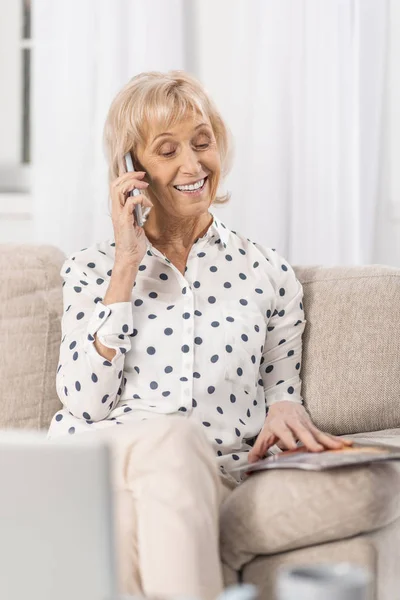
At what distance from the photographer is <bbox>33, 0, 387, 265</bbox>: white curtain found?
2.49 m

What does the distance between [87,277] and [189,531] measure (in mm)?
772

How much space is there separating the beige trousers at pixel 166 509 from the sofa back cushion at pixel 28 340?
1.87ft

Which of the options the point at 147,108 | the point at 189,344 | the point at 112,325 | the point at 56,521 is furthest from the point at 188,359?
the point at 56,521

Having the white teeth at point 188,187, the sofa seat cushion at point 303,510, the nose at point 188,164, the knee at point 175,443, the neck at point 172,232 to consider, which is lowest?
the sofa seat cushion at point 303,510

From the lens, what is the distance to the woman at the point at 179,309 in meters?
1.79

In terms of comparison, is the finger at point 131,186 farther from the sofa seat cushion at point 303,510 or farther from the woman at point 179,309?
the sofa seat cushion at point 303,510

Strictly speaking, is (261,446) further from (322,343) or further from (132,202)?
(132,202)

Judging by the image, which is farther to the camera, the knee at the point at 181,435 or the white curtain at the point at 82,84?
the white curtain at the point at 82,84

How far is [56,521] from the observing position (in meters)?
0.96

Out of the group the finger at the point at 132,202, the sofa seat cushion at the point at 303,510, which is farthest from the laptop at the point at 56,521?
the finger at the point at 132,202

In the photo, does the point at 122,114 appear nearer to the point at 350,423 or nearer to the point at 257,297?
the point at 257,297

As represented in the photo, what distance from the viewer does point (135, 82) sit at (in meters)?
1.98

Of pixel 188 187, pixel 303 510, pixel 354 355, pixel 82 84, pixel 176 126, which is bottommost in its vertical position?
pixel 303 510

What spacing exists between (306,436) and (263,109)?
114 centimetres
